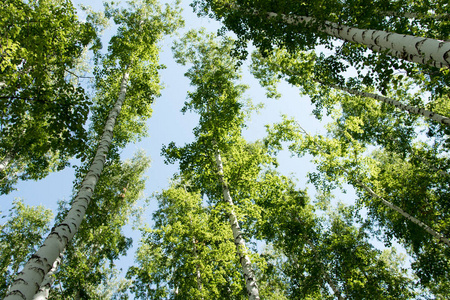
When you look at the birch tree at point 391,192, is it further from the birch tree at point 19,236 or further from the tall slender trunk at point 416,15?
the birch tree at point 19,236

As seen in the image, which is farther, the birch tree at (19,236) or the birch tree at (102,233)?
the birch tree at (19,236)

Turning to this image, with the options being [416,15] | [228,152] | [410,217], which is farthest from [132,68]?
[410,217]

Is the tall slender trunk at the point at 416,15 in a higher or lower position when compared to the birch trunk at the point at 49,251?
higher

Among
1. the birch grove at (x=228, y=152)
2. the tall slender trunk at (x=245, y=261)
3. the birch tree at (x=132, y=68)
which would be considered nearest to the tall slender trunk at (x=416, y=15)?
the birch grove at (x=228, y=152)

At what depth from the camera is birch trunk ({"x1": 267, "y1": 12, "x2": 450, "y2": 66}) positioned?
372 centimetres

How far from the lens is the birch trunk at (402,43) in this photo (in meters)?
Result: 3.72

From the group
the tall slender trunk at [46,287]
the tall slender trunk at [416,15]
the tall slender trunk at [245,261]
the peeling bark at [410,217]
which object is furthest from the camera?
the peeling bark at [410,217]

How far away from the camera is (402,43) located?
14.3 ft

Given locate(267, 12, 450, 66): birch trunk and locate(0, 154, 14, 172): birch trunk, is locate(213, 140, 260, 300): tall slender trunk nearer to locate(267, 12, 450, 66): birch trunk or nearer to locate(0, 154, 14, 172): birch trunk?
locate(267, 12, 450, 66): birch trunk

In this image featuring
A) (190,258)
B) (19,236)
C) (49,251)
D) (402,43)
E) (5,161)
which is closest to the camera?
(49,251)

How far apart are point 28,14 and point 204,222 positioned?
8213 millimetres

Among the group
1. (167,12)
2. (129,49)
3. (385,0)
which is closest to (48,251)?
(385,0)

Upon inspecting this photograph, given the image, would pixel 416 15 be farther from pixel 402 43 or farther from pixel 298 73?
pixel 402 43

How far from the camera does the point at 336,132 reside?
703 inches
